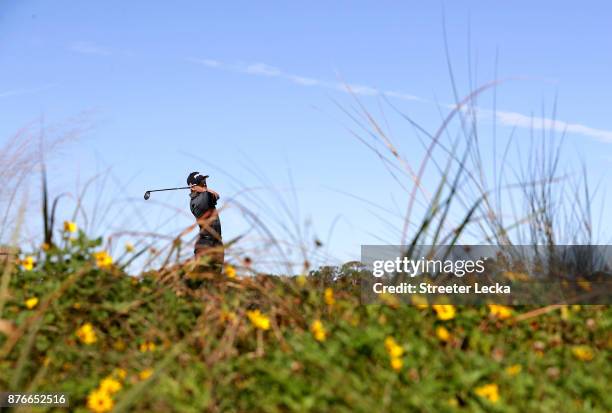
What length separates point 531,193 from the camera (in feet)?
18.9

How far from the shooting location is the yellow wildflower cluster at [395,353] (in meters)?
3.33

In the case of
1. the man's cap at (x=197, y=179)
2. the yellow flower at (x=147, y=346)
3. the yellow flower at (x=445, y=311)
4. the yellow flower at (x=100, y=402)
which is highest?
the man's cap at (x=197, y=179)

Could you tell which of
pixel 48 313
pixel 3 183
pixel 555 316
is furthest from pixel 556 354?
pixel 3 183

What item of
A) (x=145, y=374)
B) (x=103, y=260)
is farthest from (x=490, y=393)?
(x=103, y=260)

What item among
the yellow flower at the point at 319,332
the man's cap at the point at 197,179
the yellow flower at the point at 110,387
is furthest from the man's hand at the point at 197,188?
the yellow flower at the point at 110,387

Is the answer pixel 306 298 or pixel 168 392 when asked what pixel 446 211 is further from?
pixel 168 392

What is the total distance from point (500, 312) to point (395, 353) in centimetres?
104

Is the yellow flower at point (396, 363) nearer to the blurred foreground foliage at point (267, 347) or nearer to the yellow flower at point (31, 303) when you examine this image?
the blurred foreground foliage at point (267, 347)

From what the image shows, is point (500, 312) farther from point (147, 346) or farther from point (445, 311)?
point (147, 346)

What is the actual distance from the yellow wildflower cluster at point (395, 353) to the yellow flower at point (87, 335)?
4.89ft

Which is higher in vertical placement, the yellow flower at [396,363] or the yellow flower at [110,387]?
the yellow flower at [396,363]

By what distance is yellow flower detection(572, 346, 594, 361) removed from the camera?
152 inches

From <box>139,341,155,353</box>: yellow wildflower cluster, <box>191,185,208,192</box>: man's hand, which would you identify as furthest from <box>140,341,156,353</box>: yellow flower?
<box>191,185,208,192</box>: man's hand

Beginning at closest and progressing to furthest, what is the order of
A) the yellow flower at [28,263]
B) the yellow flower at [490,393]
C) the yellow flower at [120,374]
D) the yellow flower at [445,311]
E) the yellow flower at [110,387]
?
the yellow flower at [490,393]
the yellow flower at [110,387]
the yellow flower at [120,374]
the yellow flower at [445,311]
the yellow flower at [28,263]
